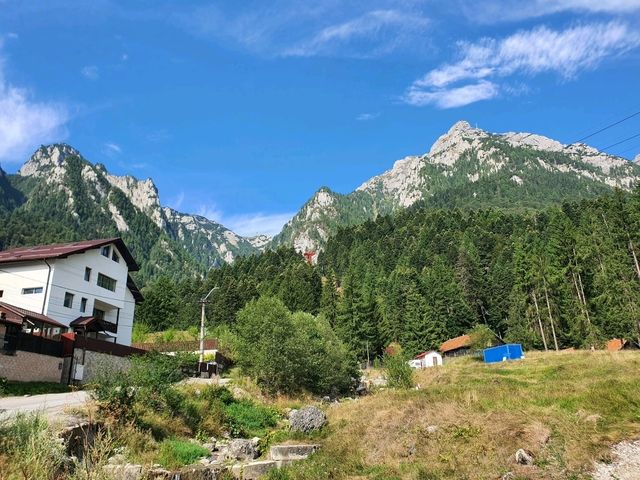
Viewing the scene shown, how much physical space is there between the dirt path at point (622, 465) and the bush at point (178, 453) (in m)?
12.5

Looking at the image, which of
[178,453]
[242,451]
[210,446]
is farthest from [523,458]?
[210,446]

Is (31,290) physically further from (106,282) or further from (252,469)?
(252,469)

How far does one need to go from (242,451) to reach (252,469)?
2.40 m

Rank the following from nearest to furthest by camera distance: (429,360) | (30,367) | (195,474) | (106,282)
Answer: (195,474), (30,367), (106,282), (429,360)

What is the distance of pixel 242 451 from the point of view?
57.7 ft

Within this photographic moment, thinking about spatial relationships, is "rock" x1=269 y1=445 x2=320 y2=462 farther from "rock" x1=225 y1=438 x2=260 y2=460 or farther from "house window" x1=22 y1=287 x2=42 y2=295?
"house window" x1=22 y1=287 x2=42 y2=295

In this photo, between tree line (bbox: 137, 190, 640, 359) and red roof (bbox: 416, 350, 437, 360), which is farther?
red roof (bbox: 416, 350, 437, 360)

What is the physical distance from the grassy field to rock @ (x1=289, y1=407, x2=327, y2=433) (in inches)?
28.8

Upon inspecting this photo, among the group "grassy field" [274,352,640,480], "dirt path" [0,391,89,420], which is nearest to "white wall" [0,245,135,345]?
"dirt path" [0,391,89,420]

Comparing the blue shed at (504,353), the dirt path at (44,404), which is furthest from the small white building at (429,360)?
the dirt path at (44,404)

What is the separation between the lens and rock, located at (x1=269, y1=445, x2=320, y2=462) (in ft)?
56.8

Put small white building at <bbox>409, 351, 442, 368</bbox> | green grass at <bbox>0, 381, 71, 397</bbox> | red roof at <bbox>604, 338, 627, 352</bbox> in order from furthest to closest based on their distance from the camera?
small white building at <bbox>409, 351, 442, 368</bbox>, red roof at <bbox>604, 338, 627, 352</bbox>, green grass at <bbox>0, 381, 71, 397</bbox>

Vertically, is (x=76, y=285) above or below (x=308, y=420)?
above

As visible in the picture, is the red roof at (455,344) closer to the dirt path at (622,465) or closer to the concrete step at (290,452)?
the concrete step at (290,452)
